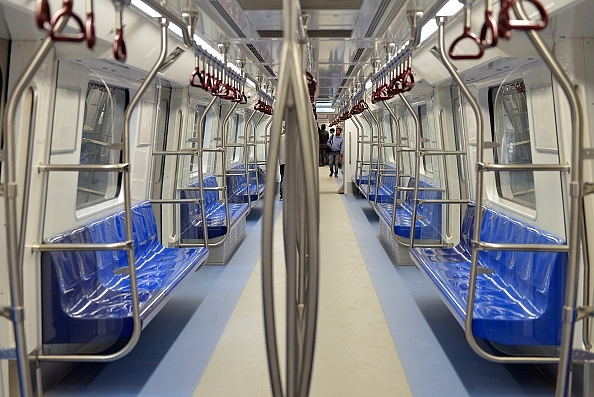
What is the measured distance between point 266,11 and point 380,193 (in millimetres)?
7966

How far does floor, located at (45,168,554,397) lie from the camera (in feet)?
13.7

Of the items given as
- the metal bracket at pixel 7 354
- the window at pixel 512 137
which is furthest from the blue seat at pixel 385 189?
the metal bracket at pixel 7 354

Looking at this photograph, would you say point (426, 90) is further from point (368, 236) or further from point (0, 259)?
point (0, 259)

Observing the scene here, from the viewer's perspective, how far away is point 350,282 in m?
6.99

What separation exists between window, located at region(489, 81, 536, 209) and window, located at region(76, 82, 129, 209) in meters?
3.36

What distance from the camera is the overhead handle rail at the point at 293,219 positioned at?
1.66 m

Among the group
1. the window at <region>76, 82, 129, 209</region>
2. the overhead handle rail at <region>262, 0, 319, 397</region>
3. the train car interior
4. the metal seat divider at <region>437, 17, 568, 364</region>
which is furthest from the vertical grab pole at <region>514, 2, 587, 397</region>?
the window at <region>76, 82, 129, 209</region>

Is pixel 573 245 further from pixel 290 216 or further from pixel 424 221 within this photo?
pixel 424 221

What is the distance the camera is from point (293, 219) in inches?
71.8

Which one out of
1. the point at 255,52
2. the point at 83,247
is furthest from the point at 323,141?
the point at 83,247

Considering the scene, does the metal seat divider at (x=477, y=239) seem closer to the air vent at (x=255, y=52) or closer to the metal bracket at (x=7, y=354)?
the metal bracket at (x=7, y=354)

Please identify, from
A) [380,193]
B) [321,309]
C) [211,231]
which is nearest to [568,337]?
[321,309]

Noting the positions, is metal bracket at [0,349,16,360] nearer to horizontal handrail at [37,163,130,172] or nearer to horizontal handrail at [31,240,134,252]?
horizontal handrail at [31,240,134,252]

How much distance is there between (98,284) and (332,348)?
5.95 ft
